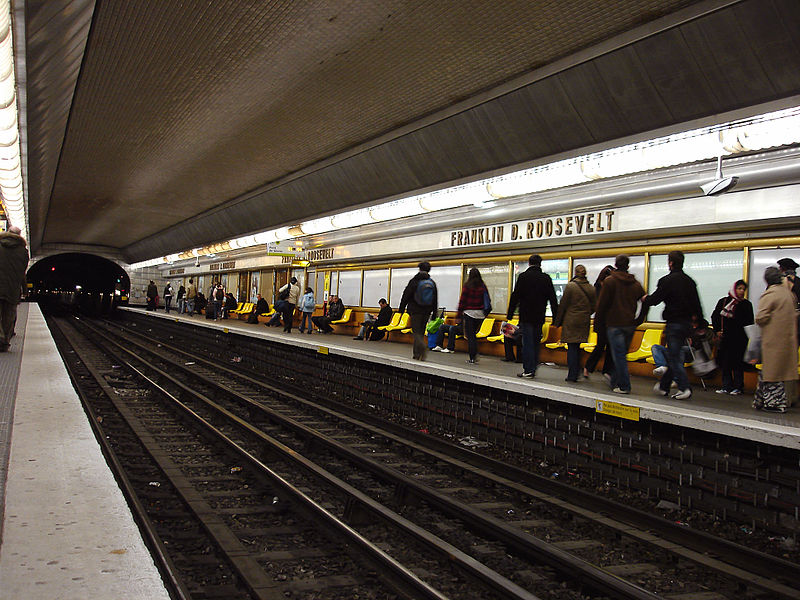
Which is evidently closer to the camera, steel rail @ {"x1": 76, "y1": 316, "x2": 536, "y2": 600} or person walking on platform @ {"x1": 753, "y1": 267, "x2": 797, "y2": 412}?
steel rail @ {"x1": 76, "y1": 316, "x2": 536, "y2": 600}

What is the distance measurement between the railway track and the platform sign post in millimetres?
844

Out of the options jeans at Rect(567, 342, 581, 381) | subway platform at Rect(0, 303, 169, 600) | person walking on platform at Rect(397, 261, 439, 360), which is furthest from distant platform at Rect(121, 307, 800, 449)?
subway platform at Rect(0, 303, 169, 600)

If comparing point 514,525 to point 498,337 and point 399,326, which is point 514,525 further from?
point 399,326

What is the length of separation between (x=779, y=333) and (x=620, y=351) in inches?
57.3

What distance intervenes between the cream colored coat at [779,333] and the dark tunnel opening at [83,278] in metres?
38.3

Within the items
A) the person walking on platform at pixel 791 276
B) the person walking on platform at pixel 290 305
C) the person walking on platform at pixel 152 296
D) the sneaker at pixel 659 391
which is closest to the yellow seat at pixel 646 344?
the sneaker at pixel 659 391

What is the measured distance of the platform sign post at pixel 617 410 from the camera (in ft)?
17.5

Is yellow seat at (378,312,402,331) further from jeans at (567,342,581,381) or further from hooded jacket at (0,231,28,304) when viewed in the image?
hooded jacket at (0,231,28,304)

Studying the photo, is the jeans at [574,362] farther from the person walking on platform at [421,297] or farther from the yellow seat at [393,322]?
the yellow seat at [393,322]

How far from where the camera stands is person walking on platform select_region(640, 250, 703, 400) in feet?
20.6

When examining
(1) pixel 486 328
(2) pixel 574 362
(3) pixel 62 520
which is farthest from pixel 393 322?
(3) pixel 62 520

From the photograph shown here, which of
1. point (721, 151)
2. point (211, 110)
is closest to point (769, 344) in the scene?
point (721, 151)

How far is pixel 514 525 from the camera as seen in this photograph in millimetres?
4492

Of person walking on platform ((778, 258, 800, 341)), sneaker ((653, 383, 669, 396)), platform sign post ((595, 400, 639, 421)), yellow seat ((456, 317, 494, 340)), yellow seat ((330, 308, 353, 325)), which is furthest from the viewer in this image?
yellow seat ((330, 308, 353, 325))
